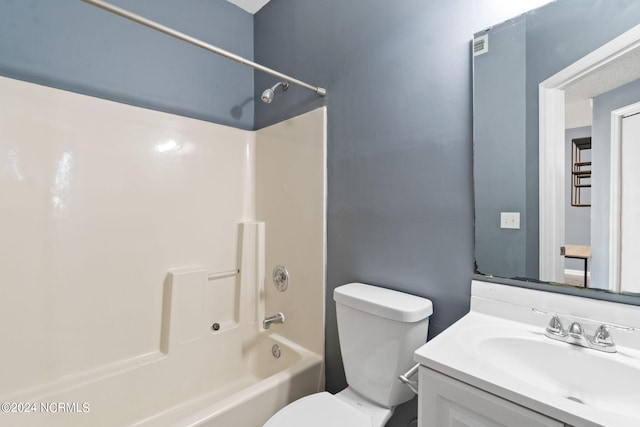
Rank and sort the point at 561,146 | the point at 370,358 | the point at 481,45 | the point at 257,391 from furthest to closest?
the point at 257,391, the point at 370,358, the point at 481,45, the point at 561,146

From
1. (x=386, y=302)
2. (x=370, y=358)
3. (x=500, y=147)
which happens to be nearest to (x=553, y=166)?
(x=500, y=147)

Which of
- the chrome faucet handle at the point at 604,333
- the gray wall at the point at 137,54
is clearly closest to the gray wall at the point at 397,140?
the chrome faucet handle at the point at 604,333

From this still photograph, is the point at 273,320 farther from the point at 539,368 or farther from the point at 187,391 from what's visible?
the point at 539,368

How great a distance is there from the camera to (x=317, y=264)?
5.39 ft

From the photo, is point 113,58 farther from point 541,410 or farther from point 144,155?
point 541,410

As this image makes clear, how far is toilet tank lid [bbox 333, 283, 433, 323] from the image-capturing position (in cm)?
107

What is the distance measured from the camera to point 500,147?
40.3 inches

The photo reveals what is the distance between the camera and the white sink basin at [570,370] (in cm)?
71

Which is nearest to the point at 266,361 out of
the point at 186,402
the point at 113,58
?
the point at 186,402

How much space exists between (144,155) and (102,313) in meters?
0.85

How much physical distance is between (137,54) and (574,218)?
2151 mm

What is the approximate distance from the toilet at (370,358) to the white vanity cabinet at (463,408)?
1.06ft

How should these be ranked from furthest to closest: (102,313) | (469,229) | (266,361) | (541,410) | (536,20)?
1. (266,361)
2. (102,313)
3. (469,229)
4. (536,20)
5. (541,410)

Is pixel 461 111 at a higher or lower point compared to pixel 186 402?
higher
